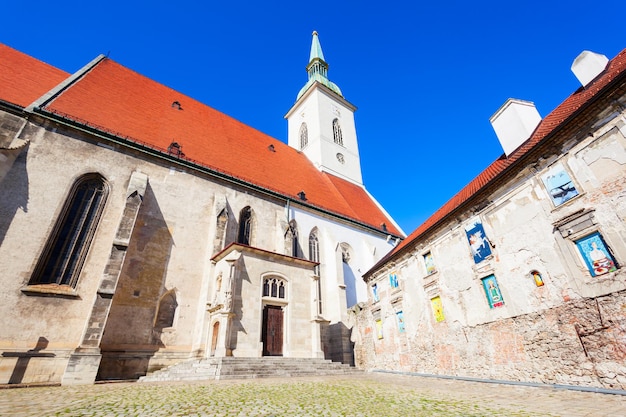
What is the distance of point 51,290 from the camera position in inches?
384

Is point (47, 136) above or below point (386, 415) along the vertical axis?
above

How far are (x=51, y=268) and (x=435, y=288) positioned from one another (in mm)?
13870

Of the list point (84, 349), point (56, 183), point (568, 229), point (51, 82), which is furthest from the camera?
point (51, 82)

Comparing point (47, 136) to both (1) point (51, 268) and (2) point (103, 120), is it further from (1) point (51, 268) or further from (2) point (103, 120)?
(1) point (51, 268)

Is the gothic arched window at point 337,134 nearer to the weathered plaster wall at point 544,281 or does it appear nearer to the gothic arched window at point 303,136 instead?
the gothic arched window at point 303,136

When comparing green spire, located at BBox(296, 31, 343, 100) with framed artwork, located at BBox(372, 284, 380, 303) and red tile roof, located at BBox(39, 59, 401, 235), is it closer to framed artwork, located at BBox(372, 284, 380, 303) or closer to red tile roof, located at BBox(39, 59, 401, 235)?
red tile roof, located at BBox(39, 59, 401, 235)

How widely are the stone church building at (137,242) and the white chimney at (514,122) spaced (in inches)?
396

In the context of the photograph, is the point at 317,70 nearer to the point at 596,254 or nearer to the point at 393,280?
the point at 393,280

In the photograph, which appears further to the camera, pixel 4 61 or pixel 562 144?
pixel 4 61

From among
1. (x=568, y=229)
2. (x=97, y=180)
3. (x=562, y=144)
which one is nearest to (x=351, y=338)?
(x=568, y=229)

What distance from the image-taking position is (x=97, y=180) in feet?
40.2

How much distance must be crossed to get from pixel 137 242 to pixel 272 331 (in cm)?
691

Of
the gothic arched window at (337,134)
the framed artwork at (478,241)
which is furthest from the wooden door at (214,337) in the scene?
the gothic arched window at (337,134)

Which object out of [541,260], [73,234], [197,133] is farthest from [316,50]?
[541,260]
